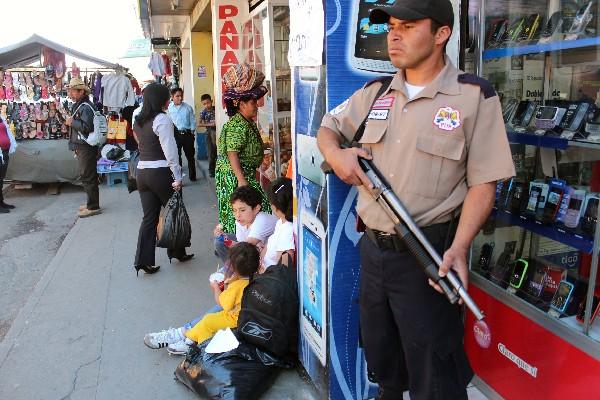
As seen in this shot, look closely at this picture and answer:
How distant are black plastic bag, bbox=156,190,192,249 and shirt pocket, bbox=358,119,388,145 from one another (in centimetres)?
309

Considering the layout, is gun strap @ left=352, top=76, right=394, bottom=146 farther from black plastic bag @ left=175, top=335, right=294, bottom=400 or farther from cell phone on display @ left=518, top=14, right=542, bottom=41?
black plastic bag @ left=175, top=335, right=294, bottom=400

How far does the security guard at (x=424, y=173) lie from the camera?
1.82 meters

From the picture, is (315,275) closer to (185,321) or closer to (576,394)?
(576,394)

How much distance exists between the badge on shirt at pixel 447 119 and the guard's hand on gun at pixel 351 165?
0.28 m

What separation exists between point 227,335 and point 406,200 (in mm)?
1555

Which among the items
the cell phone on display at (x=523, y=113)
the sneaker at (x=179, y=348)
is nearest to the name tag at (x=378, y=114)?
the cell phone on display at (x=523, y=113)

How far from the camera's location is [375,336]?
215cm

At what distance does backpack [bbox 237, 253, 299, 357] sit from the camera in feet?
9.78

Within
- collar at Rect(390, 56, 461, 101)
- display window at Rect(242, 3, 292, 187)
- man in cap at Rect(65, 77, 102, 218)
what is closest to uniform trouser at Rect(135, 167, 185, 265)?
display window at Rect(242, 3, 292, 187)

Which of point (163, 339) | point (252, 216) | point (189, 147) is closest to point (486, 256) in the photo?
point (252, 216)

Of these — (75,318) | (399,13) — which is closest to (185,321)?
(75,318)

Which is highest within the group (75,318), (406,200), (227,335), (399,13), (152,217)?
(399,13)

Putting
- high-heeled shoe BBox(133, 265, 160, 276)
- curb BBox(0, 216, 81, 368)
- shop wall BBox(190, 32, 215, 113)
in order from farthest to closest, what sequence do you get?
shop wall BBox(190, 32, 215, 113) < high-heeled shoe BBox(133, 265, 160, 276) < curb BBox(0, 216, 81, 368)

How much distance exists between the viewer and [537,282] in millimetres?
2684
